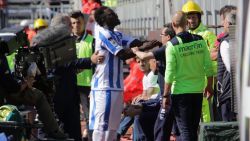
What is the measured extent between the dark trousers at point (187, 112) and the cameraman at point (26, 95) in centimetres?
197

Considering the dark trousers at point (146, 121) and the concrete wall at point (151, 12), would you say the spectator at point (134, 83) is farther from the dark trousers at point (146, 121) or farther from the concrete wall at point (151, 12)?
the dark trousers at point (146, 121)

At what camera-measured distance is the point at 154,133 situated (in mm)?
13336

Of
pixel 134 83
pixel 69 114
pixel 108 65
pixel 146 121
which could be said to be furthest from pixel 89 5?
pixel 108 65

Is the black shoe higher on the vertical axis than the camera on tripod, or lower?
lower

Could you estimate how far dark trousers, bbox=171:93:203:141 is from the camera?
12227mm

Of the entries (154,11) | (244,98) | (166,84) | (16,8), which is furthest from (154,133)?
(16,8)

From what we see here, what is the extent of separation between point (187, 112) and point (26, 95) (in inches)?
92.7

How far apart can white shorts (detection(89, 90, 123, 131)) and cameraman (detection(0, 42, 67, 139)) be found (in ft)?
3.63

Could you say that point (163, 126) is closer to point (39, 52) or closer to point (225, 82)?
point (225, 82)

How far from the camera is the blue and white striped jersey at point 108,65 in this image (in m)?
12.1

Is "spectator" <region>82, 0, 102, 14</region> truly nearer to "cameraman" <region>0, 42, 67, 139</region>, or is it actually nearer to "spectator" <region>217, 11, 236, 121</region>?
"cameraman" <region>0, 42, 67, 139</region>

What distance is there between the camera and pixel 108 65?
1213 centimetres

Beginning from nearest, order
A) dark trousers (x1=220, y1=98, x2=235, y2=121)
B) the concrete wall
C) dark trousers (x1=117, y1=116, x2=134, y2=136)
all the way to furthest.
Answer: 1. dark trousers (x1=220, y1=98, x2=235, y2=121)
2. dark trousers (x1=117, y1=116, x2=134, y2=136)
3. the concrete wall

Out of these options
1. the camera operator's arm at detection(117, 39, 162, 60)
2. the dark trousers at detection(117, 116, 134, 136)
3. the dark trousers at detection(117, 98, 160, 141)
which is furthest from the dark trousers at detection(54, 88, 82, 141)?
the camera operator's arm at detection(117, 39, 162, 60)
